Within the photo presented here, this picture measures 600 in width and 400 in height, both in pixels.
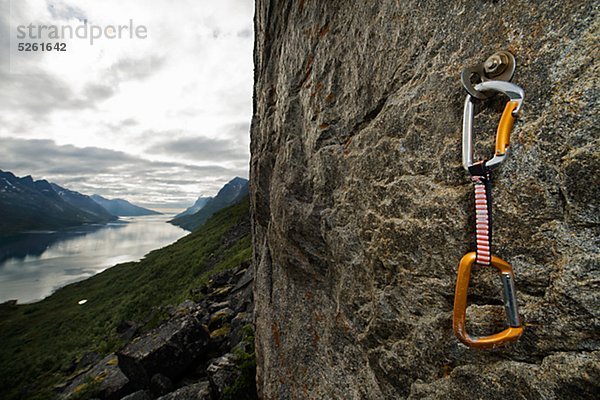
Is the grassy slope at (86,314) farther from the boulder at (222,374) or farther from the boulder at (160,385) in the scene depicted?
the boulder at (222,374)

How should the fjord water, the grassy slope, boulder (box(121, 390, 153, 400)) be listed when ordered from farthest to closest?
the fjord water < the grassy slope < boulder (box(121, 390, 153, 400))

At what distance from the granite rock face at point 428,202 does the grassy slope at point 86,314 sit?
75.6 ft

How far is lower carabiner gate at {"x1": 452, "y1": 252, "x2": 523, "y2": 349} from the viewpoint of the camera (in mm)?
1891

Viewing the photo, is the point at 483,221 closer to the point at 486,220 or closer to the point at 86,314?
the point at 486,220

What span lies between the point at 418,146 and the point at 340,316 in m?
2.57

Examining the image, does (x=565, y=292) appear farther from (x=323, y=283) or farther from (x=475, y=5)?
(x=323, y=283)

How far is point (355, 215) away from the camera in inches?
142

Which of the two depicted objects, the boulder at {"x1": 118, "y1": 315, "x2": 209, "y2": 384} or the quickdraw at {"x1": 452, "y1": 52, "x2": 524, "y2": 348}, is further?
the boulder at {"x1": 118, "y1": 315, "x2": 209, "y2": 384}

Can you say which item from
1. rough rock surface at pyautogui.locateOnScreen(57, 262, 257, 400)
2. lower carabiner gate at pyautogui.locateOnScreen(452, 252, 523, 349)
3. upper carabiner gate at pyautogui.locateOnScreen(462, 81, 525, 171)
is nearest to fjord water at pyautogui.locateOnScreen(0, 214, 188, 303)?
Result: rough rock surface at pyautogui.locateOnScreen(57, 262, 257, 400)

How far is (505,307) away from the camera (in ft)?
6.40

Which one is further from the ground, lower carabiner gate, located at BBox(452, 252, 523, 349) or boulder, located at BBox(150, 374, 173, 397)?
lower carabiner gate, located at BBox(452, 252, 523, 349)

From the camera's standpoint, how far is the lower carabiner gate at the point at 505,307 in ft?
6.20

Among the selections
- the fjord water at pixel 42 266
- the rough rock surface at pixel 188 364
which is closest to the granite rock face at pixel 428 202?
the rough rock surface at pixel 188 364

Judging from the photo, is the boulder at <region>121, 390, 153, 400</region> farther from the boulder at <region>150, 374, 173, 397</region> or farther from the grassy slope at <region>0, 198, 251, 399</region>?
the grassy slope at <region>0, 198, 251, 399</region>
